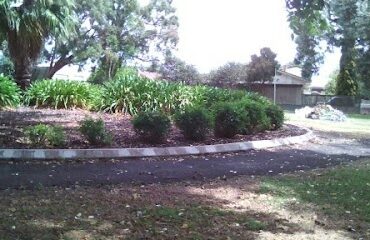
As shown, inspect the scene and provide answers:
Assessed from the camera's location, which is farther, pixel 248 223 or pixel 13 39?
pixel 13 39

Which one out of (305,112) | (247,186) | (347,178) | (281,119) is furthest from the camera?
(305,112)

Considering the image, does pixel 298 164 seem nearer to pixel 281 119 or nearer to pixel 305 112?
pixel 281 119

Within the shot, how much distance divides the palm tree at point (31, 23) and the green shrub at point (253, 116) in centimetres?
728

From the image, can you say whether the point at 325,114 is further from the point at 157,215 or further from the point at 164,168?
the point at 157,215

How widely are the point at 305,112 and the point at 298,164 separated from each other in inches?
678

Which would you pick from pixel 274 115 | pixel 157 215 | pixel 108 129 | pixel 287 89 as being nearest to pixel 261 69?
Answer: pixel 287 89

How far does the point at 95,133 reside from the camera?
32.8 ft

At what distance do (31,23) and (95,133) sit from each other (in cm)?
777

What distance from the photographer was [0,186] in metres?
6.62

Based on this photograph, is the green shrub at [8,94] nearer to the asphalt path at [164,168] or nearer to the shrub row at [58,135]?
the shrub row at [58,135]

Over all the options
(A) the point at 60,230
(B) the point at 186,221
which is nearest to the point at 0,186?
(A) the point at 60,230

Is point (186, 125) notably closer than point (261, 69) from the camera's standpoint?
Yes

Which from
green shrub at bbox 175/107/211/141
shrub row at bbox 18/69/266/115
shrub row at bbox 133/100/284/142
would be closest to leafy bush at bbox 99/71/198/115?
shrub row at bbox 18/69/266/115

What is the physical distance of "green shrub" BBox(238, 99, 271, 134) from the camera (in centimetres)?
1302
